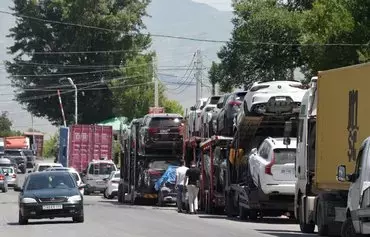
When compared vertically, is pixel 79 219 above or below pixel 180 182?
below

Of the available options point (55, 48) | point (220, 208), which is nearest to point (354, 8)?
point (220, 208)

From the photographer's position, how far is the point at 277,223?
2836cm

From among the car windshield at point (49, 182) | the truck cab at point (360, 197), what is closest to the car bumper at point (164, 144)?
the car windshield at point (49, 182)

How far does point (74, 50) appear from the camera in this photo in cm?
8512

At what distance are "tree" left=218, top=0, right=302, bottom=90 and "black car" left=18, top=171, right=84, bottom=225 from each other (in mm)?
22114

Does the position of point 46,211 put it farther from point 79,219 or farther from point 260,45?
point 260,45

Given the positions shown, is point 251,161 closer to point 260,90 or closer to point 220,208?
point 260,90

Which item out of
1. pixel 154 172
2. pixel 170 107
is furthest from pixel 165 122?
pixel 170 107

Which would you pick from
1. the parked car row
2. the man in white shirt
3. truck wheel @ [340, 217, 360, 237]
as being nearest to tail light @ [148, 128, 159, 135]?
the man in white shirt

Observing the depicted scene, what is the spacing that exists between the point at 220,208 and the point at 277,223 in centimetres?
553

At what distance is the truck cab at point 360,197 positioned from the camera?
53.1ft

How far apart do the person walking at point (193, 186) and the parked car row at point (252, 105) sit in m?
1.39

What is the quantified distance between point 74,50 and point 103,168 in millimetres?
29255

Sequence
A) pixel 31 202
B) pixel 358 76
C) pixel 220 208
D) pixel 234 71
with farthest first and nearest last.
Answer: pixel 234 71, pixel 220 208, pixel 31 202, pixel 358 76
